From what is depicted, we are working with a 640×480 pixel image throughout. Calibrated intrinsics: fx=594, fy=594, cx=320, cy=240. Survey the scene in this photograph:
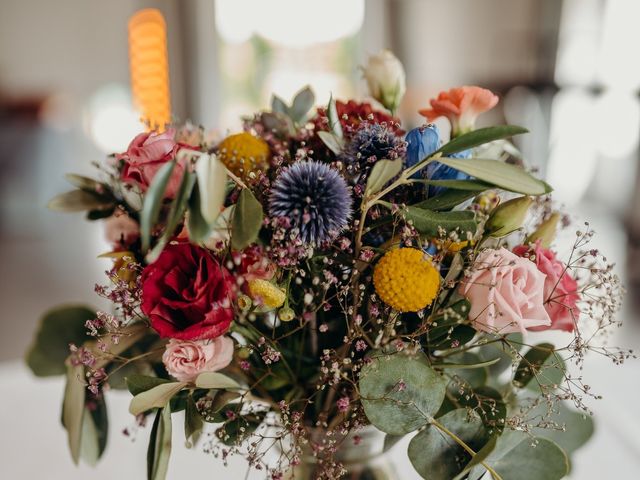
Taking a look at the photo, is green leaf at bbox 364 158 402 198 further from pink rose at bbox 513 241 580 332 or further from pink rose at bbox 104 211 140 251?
pink rose at bbox 104 211 140 251

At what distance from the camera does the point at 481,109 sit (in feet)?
1.75

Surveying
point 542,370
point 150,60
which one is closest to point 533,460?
point 542,370

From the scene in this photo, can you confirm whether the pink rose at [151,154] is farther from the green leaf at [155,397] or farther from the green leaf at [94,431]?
the green leaf at [94,431]

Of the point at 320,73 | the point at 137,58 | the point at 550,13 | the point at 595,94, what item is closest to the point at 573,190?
the point at 595,94

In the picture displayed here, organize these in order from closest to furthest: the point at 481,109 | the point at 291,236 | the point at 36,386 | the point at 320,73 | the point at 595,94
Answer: the point at 291,236
the point at 481,109
the point at 36,386
the point at 595,94
the point at 320,73

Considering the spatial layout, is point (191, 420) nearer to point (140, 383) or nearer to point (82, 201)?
point (140, 383)

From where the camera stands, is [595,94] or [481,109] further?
[595,94]

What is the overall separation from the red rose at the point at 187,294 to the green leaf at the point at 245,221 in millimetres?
55

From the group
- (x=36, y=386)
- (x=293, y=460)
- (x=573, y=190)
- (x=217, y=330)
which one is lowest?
(x=573, y=190)

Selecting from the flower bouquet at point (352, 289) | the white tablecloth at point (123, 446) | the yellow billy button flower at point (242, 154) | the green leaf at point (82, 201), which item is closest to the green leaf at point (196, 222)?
the flower bouquet at point (352, 289)

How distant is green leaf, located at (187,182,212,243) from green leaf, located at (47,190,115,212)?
0.25 metres

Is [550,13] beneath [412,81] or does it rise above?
above

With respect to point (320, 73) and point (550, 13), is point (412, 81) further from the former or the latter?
point (550, 13)

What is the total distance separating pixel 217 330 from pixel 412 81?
432 centimetres
